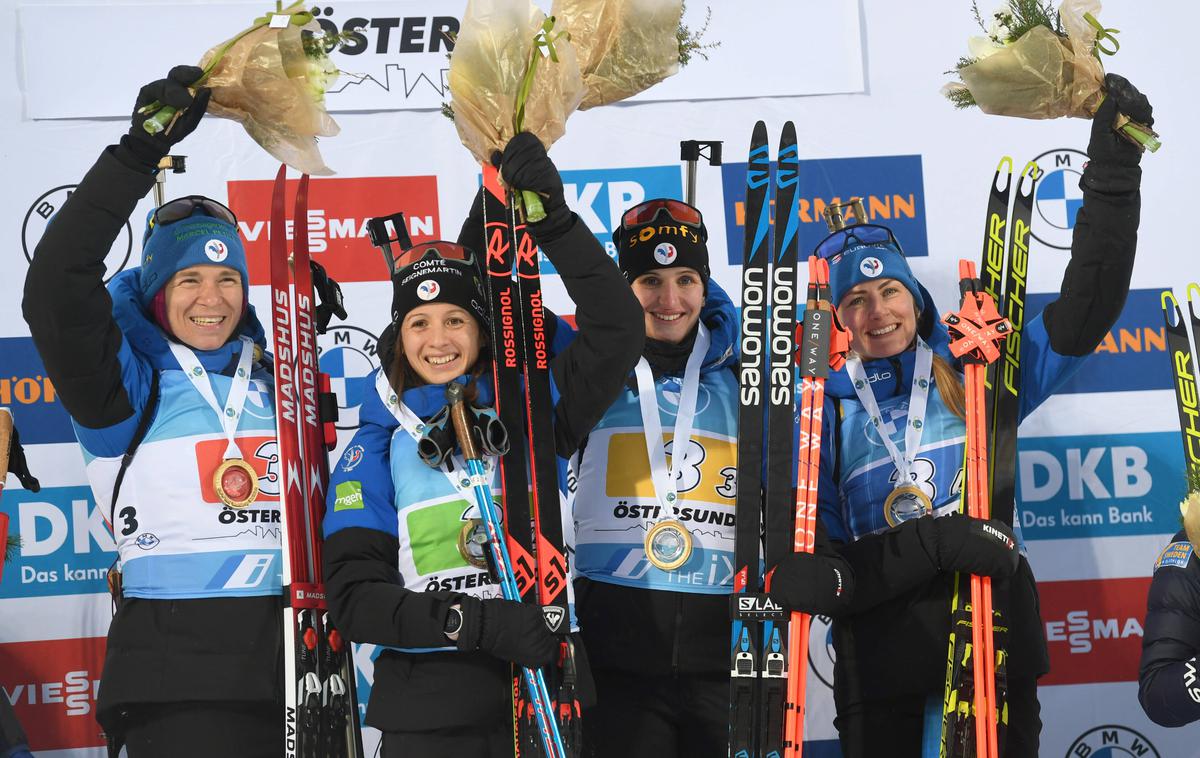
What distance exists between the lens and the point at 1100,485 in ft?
13.8

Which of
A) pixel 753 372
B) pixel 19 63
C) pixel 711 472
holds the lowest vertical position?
pixel 711 472

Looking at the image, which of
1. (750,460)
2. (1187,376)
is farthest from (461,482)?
(1187,376)

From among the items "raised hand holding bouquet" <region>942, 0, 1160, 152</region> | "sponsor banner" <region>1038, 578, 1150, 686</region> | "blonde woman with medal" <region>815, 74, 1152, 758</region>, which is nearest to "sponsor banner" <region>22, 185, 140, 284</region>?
"blonde woman with medal" <region>815, 74, 1152, 758</region>

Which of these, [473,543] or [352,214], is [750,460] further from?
[352,214]

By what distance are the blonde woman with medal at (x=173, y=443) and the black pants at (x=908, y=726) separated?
53.5 inches

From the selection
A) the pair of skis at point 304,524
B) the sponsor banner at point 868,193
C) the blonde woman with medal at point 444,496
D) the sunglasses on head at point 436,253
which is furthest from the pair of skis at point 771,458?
the sponsor banner at point 868,193

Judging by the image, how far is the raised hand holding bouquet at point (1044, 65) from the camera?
2840 mm

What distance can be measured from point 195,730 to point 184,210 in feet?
4.07

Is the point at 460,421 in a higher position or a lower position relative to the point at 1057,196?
lower

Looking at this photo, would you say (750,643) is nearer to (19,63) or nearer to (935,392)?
(935,392)

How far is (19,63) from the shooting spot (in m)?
3.91

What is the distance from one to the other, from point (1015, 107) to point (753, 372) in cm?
88

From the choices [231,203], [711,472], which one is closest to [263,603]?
[711,472]

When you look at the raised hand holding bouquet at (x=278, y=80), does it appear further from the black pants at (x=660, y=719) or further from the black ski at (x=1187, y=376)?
the black ski at (x=1187, y=376)
